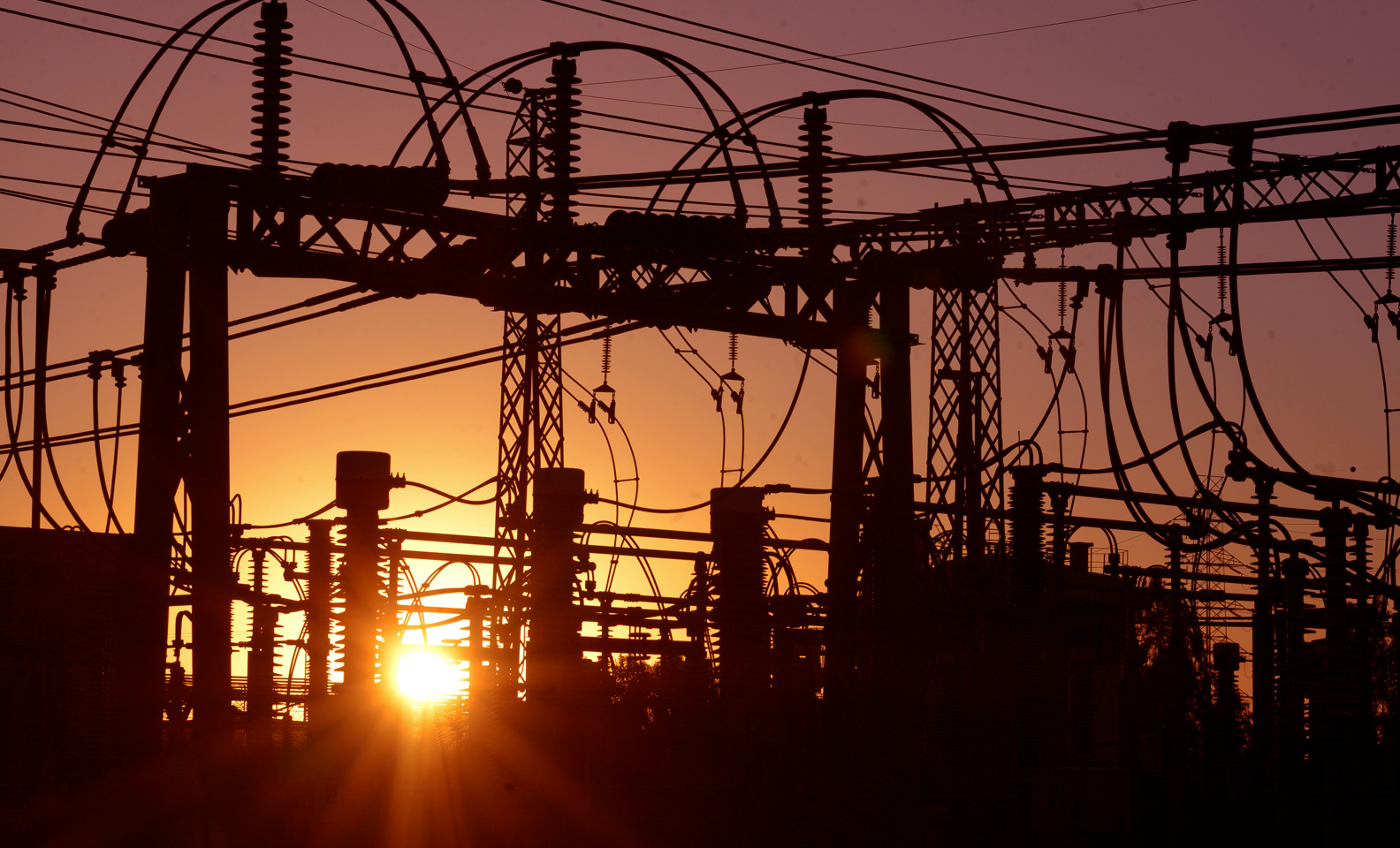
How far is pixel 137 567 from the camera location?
1548cm

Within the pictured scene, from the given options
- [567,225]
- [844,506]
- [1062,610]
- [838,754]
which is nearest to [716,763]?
[838,754]

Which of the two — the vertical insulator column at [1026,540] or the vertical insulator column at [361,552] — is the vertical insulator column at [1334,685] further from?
the vertical insulator column at [361,552]

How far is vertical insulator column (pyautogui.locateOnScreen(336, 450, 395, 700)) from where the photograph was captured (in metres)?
20.0

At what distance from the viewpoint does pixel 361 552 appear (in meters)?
20.3

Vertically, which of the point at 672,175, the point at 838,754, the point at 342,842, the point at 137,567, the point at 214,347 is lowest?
the point at 342,842

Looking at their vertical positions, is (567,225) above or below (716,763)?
above

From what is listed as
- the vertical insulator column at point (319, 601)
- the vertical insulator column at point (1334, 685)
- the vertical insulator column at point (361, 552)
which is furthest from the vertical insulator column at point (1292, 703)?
the vertical insulator column at point (319, 601)

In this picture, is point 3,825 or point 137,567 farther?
point 3,825

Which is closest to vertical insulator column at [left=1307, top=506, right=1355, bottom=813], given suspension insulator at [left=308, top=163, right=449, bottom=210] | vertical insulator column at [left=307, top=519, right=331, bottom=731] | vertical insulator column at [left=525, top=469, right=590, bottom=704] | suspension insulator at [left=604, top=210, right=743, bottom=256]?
suspension insulator at [left=604, top=210, right=743, bottom=256]

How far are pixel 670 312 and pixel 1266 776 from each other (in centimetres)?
1275

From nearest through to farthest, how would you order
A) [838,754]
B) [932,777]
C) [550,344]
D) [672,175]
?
[838,754] < [672,175] < [932,777] < [550,344]

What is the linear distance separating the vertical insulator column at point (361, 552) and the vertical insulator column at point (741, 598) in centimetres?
453

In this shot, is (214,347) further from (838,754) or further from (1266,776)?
(1266,776)

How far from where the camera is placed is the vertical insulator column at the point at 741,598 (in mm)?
19422
